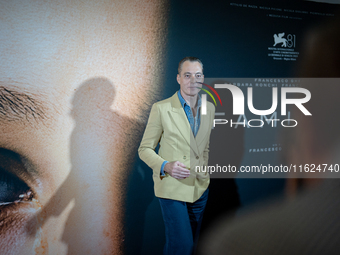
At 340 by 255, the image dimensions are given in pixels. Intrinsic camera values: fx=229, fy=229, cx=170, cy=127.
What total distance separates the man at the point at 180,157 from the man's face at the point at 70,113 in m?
0.31

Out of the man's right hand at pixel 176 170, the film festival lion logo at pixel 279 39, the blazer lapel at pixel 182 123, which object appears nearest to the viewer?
the man's right hand at pixel 176 170

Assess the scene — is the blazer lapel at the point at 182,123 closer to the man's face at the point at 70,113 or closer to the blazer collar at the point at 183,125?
the blazer collar at the point at 183,125

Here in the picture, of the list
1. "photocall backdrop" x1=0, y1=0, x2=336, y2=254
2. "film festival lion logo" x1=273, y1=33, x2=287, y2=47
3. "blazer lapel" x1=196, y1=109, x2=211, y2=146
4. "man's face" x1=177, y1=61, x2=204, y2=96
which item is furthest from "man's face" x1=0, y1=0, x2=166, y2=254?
"film festival lion logo" x1=273, y1=33, x2=287, y2=47

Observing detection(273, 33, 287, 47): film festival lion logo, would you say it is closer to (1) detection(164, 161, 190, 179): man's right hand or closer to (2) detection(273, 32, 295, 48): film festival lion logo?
(2) detection(273, 32, 295, 48): film festival lion logo

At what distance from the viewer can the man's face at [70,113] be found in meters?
1.61

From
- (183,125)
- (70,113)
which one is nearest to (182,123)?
(183,125)

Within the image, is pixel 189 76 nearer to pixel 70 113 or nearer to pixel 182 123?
pixel 182 123

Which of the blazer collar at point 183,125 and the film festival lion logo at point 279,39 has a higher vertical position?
the film festival lion logo at point 279,39

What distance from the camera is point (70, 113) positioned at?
170 centimetres

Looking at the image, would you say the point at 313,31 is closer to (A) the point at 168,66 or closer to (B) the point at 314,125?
(B) the point at 314,125

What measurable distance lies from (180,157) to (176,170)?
148mm

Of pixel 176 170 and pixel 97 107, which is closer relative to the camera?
pixel 176 170

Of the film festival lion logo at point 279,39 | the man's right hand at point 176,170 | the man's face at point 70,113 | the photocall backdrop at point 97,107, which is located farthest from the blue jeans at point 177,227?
the film festival lion logo at point 279,39

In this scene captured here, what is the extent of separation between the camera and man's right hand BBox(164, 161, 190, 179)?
57.9 inches
